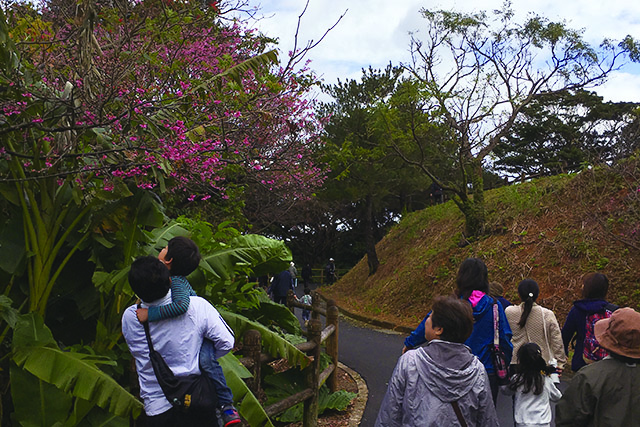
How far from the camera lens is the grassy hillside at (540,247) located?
13.2 m

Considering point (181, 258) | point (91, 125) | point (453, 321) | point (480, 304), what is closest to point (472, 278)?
point (480, 304)

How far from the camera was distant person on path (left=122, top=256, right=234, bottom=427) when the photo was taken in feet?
10.8

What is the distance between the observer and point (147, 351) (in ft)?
10.9

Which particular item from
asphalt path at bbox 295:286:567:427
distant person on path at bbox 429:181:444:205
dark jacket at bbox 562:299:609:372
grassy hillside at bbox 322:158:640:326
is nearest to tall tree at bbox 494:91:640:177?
distant person on path at bbox 429:181:444:205

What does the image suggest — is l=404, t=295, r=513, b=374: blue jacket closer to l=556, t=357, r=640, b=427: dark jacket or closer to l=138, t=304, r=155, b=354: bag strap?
l=556, t=357, r=640, b=427: dark jacket

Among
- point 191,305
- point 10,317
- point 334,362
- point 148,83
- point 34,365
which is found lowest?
point 334,362

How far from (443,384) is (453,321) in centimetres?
36

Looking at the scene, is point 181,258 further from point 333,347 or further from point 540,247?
point 540,247

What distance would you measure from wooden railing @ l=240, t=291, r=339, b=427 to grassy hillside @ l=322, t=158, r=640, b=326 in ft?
22.3

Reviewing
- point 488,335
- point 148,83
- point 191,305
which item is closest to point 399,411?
Result: point 191,305

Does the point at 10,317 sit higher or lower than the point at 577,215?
lower

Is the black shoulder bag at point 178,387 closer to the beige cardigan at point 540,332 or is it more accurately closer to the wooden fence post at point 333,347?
the beige cardigan at point 540,332

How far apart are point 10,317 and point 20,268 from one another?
0.79 meters

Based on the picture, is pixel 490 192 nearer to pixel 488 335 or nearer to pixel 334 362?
pixel 334 362
